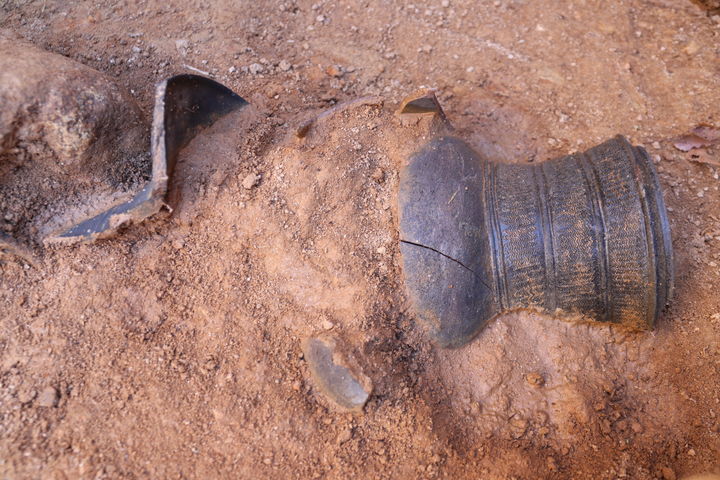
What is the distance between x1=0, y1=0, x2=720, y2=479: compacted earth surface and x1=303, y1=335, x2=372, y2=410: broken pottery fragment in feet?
0.11

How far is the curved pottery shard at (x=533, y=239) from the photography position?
1844 mm

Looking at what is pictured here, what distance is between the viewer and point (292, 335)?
1864 millimetres

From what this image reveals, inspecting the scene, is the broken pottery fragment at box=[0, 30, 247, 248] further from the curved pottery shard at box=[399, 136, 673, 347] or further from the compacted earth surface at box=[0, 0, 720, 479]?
the curved pottery shard at box=[399, 136, 673, 347]

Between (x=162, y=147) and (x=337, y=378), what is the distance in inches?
41.1

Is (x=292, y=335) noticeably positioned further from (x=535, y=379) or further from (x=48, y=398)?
(x=535, y=379)

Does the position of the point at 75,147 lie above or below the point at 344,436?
above

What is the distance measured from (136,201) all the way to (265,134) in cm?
60

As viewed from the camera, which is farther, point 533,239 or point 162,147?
point 533,239

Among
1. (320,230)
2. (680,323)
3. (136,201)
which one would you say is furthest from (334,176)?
(680,323)

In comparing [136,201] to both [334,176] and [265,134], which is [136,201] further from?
[334,176]

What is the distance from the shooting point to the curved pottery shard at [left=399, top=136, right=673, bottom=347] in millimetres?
1844

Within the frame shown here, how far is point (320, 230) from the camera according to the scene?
1919 mm

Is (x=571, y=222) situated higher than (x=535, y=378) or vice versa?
(x=571, y=222)

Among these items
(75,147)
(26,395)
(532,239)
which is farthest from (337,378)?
(75,147)
